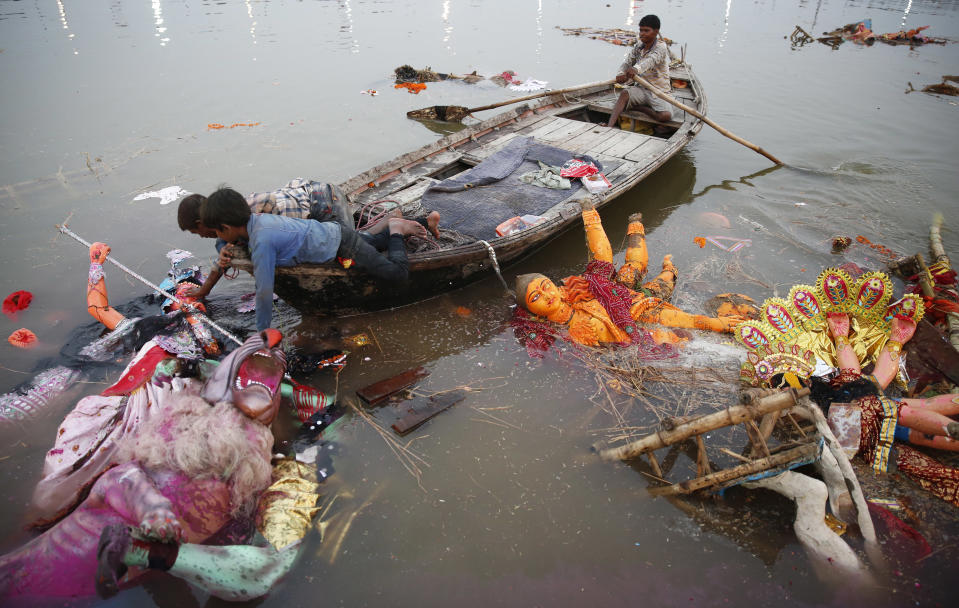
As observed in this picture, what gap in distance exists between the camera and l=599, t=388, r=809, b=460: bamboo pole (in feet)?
8.93

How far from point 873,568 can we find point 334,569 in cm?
348

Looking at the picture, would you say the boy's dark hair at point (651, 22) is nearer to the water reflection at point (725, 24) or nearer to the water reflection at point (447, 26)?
the water reflection at point (447, 26)

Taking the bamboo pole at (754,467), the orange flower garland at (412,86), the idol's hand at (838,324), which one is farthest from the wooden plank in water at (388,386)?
the orange flower garland at (412,86)

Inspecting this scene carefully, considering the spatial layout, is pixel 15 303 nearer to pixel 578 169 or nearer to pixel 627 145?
pixel 578 169

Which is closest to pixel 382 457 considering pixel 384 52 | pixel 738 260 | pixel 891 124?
pixel 738 260

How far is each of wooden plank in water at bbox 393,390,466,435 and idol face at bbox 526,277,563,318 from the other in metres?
1.11

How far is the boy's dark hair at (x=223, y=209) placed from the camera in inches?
141

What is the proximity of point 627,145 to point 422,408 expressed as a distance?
221 inches

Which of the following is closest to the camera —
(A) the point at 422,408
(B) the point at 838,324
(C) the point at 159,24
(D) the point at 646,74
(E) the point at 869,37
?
(B) the point at 838,324

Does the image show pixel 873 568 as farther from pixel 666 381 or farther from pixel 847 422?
pixel 666 381

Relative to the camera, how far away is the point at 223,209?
359 centimetres

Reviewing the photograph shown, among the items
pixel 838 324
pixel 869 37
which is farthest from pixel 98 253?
pixel 869 37

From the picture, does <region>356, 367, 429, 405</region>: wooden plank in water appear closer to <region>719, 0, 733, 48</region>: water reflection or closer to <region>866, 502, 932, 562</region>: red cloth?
<region>866, 502, 932, 562</region>: red cloth

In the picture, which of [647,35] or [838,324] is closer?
[838,324]
